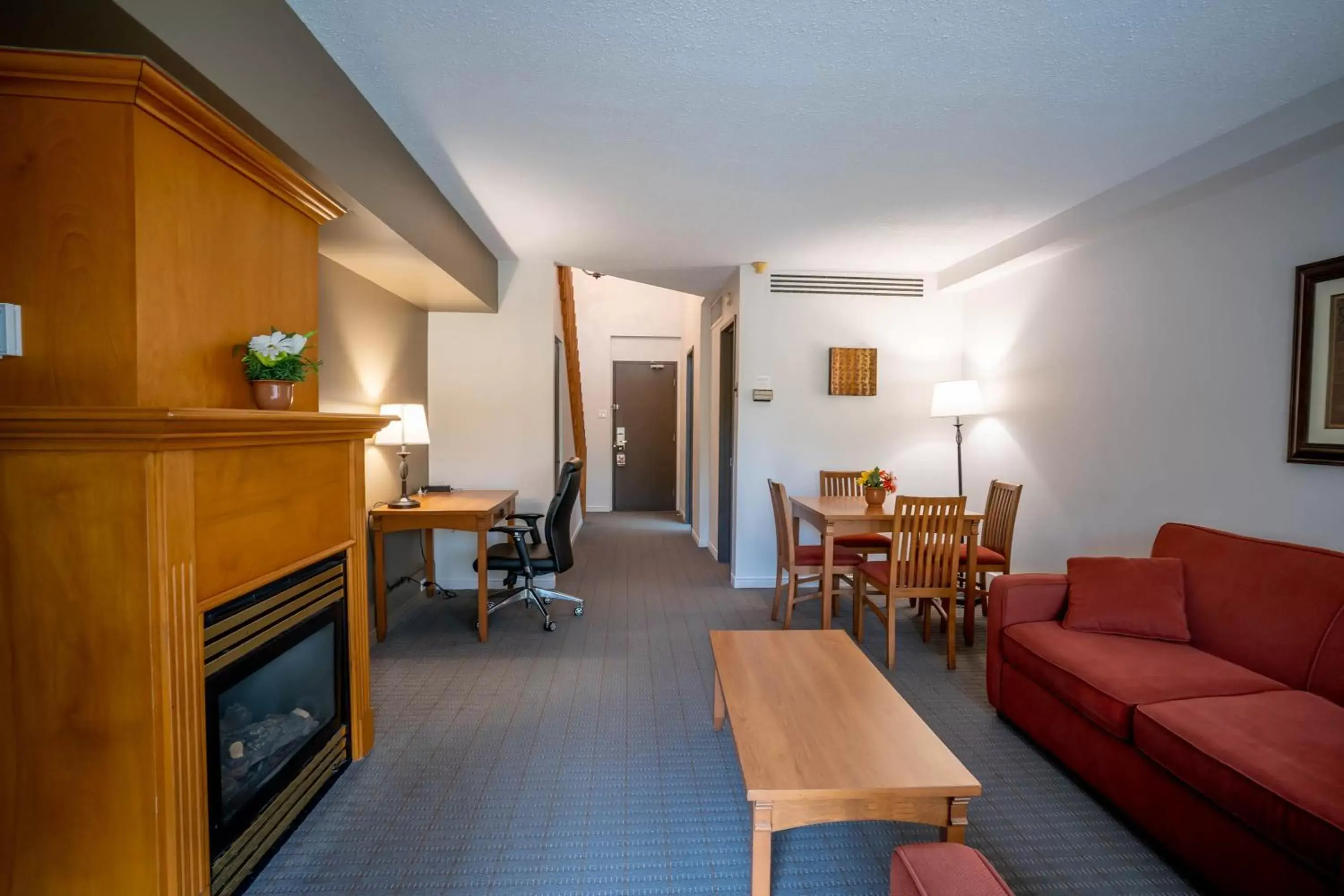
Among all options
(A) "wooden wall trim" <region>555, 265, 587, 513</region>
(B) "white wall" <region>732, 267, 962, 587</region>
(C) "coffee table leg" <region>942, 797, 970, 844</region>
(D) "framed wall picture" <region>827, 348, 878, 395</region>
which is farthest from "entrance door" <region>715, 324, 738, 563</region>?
(C) "coffee table leg" <region>942, 797, 970, 844</region>

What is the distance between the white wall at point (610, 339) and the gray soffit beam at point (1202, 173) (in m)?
4.83

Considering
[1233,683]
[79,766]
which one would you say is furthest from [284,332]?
[1233,683]

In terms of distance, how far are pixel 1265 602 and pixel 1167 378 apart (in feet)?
4.16

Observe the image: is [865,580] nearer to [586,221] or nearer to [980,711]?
[980,711]

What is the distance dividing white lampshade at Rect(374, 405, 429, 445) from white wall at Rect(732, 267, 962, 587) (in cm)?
224

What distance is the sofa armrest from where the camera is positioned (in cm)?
255

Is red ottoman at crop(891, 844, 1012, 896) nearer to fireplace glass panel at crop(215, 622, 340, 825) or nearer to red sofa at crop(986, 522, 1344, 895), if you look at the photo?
red sofa at crop(986, 522, 1344, 895)

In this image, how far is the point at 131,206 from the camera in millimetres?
1378

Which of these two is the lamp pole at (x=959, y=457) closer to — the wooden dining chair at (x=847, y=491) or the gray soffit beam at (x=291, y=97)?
the wooden dining chair at (x=847, y=491)

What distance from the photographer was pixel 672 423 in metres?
8.38

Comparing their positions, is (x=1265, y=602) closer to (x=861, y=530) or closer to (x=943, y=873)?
(x=861, y=530)

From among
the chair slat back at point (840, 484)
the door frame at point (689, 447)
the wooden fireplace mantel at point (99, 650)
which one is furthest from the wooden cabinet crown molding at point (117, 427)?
the door frame at point (689, 447)

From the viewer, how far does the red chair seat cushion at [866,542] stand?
4117 mm

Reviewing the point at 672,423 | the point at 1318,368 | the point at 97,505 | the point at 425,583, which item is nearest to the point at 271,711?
the point at 97,505
